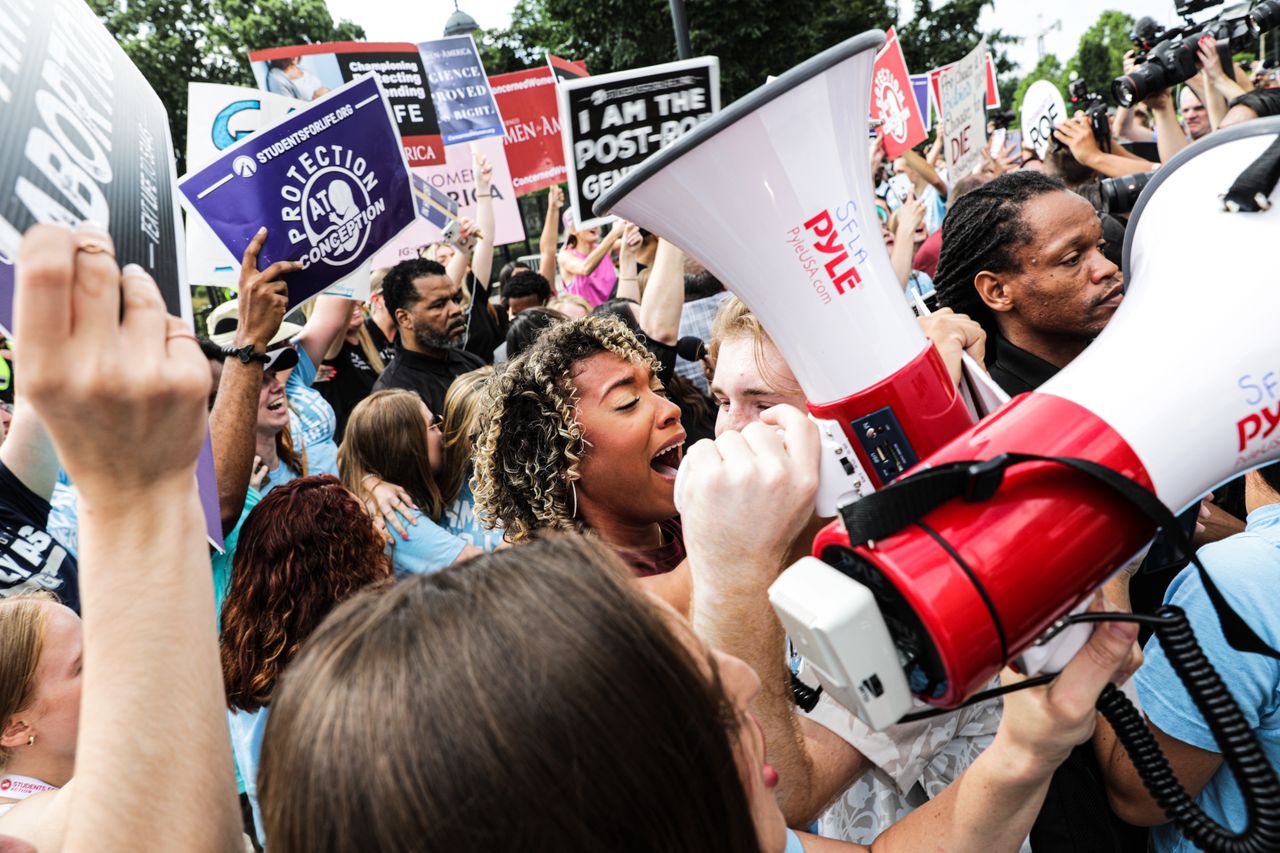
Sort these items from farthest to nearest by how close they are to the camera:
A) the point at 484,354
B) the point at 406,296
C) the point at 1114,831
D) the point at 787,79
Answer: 1. the point at 484,354
2. the point at 406,296
3. the point at 1114,831
4. the point at 787,79

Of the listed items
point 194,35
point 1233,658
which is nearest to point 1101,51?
point 194,35

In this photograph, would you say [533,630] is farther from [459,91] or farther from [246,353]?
[459,91]

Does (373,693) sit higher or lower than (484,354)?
higher

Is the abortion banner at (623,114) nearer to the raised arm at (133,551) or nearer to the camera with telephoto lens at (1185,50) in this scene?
the camera with telephoto lens at (1185,50)

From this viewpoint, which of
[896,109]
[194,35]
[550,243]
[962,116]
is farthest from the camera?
[194,35]

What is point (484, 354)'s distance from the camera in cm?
565

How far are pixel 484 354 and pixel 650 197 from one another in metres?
4.48

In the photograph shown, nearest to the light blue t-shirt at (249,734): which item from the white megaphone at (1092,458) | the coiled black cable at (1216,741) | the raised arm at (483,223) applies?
the white megaphone at (1092,458)

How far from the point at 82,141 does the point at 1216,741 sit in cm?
170

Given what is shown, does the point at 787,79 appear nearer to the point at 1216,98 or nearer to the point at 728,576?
the point at 728,576

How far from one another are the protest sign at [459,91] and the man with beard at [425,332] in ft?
7.05

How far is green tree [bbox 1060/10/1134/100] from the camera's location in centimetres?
4325

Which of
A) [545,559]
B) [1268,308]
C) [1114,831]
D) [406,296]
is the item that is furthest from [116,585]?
[406,296]

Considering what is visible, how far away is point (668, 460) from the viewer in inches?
87.5
